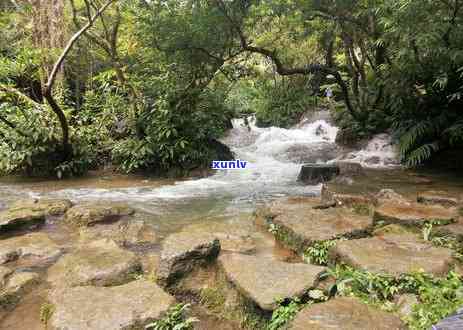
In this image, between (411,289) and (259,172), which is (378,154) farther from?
(411,289)

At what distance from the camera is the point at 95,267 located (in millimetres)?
2934

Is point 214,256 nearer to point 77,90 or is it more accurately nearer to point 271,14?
point 271,14

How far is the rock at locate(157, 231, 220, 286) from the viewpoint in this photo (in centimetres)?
287

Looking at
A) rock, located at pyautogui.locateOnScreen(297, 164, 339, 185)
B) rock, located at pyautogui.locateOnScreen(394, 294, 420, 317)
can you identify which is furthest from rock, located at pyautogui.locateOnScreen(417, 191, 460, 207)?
rock, located at pyautogui.locateOnScreen(297, 164, 339, 185)

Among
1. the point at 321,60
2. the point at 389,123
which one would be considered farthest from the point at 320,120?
the point at 389,123

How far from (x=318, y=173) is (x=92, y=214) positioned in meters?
4.20

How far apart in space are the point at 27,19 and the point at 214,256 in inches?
445

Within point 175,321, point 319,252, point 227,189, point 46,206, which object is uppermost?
point 227,189

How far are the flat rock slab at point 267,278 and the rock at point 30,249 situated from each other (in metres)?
1.72

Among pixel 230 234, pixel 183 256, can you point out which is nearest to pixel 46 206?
pixel 230 234

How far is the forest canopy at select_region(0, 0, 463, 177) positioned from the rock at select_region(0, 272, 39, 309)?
4681 millimetres

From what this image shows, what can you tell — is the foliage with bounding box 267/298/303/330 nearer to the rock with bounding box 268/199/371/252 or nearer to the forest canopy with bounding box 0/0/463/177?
the rock with bounding box 268/199/371/252

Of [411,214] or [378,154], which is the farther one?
[378,154]

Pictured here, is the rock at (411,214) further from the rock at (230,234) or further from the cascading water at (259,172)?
the cascading water at (259,172)
